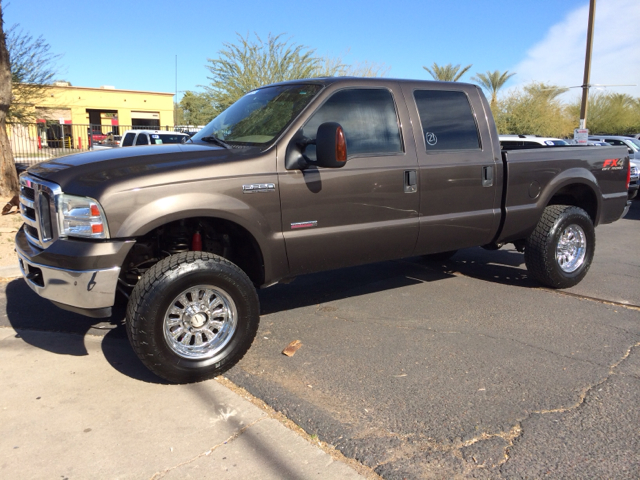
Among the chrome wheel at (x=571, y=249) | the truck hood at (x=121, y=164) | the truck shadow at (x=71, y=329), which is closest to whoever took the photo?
the truck hood at (x=121, y=164)

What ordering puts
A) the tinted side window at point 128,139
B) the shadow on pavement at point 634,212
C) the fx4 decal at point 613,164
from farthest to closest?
1. the tinted side window at point 128,139
2. the shadow on pavement at point 634,212
3. the fx4 decal at point 613,164

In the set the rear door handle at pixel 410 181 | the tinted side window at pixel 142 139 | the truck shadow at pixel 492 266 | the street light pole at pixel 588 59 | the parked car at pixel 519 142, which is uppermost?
the street light pole at pixel 588 59

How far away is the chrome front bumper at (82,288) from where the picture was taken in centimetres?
346

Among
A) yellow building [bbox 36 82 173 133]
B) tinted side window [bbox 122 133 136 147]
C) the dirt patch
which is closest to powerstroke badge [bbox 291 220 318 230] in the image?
the dirt patch

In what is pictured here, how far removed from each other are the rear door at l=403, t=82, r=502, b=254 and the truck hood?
Result: 1.66 metres

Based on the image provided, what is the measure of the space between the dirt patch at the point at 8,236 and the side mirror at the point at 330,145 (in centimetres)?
451

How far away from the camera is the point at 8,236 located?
26.2 ft

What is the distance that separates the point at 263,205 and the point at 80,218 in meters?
1.22

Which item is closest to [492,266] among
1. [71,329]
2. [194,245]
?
[194,245]

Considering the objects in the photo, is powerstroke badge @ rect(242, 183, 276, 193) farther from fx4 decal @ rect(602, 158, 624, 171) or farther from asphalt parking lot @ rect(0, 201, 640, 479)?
fx4 decal @ rect(602, 158, 624, 171)

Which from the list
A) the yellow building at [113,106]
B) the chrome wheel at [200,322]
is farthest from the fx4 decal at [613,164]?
the yellow building at [113,106]

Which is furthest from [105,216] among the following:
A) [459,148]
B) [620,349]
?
[620,349]

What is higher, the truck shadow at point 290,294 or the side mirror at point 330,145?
the side mirror at point 330,145

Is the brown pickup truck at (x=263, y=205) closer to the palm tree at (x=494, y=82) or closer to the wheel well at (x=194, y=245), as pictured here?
the wheel well at (x=194, y=245)
